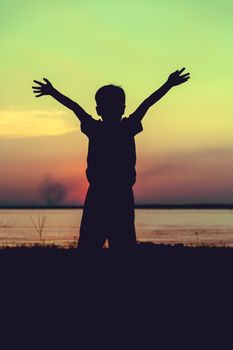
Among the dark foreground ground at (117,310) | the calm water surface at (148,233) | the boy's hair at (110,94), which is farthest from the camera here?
the calm water surface at (148,233)

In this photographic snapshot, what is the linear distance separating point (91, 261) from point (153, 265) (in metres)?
5.27

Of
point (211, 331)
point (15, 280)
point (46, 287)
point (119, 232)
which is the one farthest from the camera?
point (15, 280)

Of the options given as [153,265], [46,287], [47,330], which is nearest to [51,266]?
[153,265]

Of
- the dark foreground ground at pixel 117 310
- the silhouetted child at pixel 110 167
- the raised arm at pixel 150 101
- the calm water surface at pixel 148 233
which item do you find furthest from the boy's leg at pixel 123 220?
the calm water surface at pixel 148 233

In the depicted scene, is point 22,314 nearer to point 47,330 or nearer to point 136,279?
point 47,330

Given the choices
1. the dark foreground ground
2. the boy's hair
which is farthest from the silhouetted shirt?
the dark foreground ground

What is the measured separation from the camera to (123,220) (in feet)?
21.4

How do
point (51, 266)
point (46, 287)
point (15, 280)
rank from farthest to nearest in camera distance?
1. point (51, 266)
2. point (15, 280)
3. point (46, 287)

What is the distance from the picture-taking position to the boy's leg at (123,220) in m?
6.50

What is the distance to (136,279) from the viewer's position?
6605 mm

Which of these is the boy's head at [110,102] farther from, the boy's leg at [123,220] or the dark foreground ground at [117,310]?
the dark foreground ground at [117,310]

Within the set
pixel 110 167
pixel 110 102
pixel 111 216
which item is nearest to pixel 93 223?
pixel 111 216

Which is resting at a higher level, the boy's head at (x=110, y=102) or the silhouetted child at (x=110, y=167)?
the boy's head at (x=110, y=102)

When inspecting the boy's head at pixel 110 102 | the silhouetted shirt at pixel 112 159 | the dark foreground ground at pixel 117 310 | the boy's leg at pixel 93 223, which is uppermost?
the boy's head at pixel 110 102
